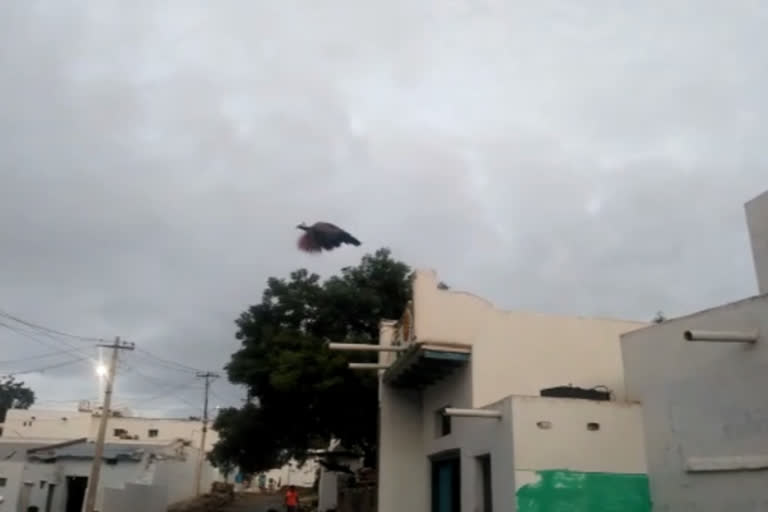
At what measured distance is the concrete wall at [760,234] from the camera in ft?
33.9

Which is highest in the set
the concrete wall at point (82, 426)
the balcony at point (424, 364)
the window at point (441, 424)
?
the concrete wall at point (82, 426)

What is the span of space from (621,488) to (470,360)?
3788 mm

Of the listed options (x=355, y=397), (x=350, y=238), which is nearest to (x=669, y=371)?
(x=350, y=238)

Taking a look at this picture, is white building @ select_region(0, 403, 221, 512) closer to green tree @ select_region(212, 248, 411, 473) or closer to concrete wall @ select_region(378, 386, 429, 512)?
green tree @ select_region(212, 248, 411, 473)

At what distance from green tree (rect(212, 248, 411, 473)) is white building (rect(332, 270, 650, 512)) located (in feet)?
12.1

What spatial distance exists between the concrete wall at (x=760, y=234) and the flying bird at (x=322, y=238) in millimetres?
5956

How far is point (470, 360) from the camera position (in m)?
13.7

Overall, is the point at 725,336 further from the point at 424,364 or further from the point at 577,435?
the point at 424,364

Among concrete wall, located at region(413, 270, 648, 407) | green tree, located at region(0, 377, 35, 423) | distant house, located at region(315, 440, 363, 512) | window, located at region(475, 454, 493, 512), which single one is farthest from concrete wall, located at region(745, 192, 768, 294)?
green tree, located at region(0, 377, 35, 423)

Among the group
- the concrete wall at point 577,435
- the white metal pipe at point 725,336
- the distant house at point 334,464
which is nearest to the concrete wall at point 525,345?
the concrete wall at point 577,435

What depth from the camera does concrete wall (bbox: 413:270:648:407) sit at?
1354 cm

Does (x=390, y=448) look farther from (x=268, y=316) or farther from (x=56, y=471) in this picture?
(x=56, y=471)

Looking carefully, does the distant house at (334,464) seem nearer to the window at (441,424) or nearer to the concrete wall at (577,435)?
the window at (441,424)

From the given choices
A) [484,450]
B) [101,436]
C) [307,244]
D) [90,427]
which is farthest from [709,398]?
[90,427]
